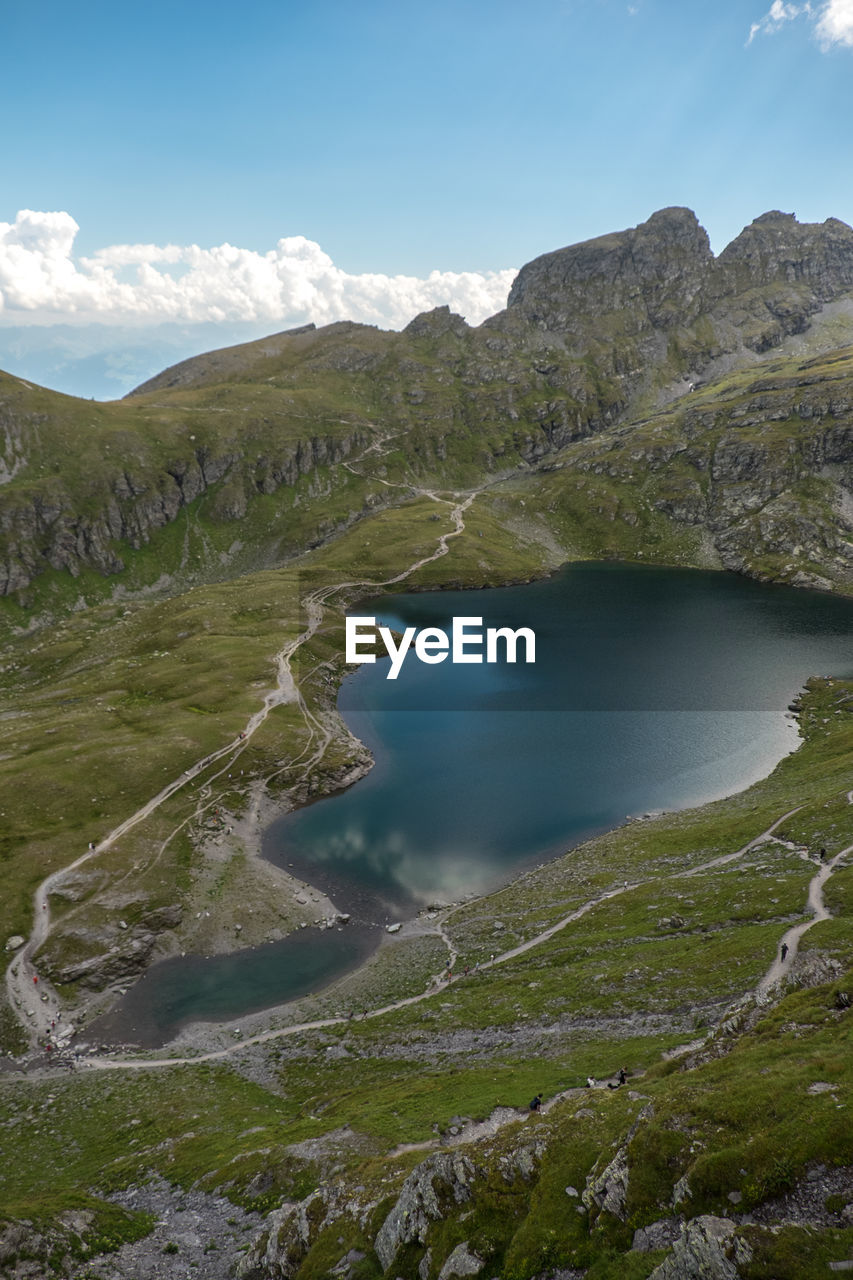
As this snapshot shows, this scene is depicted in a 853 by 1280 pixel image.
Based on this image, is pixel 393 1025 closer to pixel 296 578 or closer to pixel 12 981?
pixel 12 981

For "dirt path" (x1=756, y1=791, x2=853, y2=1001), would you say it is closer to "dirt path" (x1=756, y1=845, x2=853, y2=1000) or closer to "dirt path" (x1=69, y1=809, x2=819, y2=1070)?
"dirt path" (x1=756, y1=845, x2=853, y2=1000)

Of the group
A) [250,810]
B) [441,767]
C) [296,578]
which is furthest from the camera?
[296,578]

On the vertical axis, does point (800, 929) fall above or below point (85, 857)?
above

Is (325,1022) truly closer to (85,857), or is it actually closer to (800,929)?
(800,929)

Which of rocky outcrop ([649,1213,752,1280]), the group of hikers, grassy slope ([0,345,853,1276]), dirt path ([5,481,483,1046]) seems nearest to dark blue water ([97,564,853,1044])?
dirt path ([5,481,483,1046])

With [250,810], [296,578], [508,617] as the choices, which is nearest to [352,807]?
[250,810]

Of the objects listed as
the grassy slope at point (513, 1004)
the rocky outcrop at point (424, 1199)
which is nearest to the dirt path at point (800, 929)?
the grassy slope at point (513, 1004)

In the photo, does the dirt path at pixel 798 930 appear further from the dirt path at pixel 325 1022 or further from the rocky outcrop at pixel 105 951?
the rocky outcrop at pixel 105 951

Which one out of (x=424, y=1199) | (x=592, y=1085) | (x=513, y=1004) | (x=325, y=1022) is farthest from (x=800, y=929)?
(x=325, y=1022)
